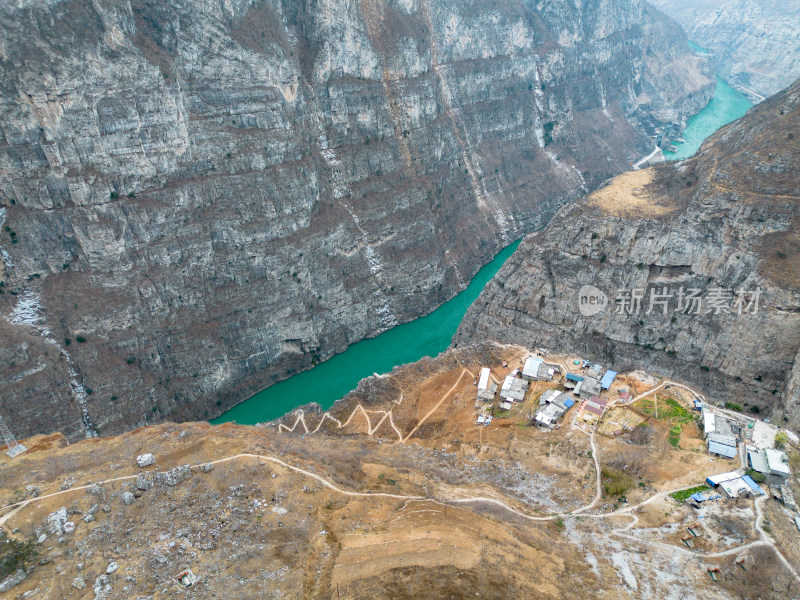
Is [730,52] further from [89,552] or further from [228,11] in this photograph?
[89,552]

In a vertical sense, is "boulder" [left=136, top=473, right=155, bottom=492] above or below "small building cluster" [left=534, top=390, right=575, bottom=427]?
above

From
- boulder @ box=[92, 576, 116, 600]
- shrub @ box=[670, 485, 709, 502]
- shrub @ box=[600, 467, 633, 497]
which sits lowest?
shrub @ box=[670, 485, 709, 502]

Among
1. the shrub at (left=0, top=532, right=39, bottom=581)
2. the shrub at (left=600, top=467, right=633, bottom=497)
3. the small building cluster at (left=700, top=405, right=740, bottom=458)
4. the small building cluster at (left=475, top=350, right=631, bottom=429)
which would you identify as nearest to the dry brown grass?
the small building cluster at (left=475, top=350, right=631, bottom=429)

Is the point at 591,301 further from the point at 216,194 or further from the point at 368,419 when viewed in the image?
the point at 216,194

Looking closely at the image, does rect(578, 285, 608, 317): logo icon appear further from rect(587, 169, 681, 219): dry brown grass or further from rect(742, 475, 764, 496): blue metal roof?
rect(742, 475, 764, 496): blue metal roof

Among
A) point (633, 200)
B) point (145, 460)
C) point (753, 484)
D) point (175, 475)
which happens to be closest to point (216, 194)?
point (145, 460)

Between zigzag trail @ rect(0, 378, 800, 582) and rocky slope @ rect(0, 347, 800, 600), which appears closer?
rocky slope @ rect(0, 347, 800, 600)

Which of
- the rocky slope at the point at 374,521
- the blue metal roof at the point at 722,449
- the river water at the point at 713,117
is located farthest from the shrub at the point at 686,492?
the river water at the point at 713,117
